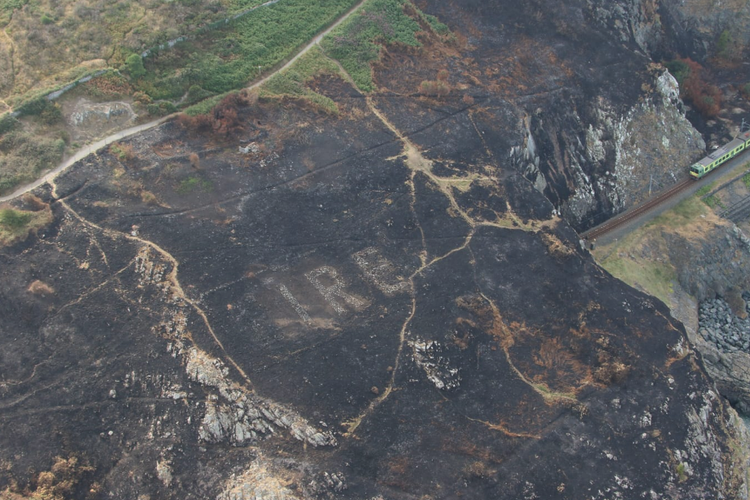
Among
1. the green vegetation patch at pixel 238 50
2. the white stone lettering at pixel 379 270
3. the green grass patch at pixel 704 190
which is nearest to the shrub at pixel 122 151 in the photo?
the green vegetation patch at pixel 238 50

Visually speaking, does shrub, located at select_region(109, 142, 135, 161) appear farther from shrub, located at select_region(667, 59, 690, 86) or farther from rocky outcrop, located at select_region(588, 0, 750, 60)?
rocky outcrop, located at select_region(588, 0, 750, 60)

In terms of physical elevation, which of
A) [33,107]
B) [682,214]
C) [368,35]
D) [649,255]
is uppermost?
[368,35]

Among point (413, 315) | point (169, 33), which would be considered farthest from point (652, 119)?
point (169, 33)

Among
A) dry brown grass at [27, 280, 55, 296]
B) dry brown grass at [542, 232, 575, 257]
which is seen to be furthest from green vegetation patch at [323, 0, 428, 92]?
dry brown grass at [27, 280, 55, 296]

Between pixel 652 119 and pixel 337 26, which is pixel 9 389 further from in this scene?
pixel 652 119

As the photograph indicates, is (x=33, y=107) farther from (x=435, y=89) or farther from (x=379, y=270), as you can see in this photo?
(x=435, y=89)

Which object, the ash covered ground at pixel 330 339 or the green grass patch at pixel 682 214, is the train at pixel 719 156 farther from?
the ash covered ground at pixel 330 339

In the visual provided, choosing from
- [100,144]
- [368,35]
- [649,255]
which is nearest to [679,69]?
[649,255]
